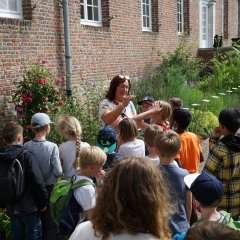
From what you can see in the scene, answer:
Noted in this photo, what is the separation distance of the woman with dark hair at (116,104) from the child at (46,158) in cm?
88

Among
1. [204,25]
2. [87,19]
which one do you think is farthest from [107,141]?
[204,25]

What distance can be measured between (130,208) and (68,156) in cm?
258

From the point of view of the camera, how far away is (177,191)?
11.8 ft

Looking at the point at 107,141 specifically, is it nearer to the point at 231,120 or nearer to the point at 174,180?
the point at 174,180

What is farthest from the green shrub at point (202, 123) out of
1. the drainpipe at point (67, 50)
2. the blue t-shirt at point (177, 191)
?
the blue t-shirt at point (177, 191)

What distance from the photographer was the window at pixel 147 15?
14367mm

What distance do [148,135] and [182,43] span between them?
40.6 feet

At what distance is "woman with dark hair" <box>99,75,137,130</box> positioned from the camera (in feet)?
16.9

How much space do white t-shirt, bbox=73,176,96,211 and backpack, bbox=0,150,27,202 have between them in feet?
3.00

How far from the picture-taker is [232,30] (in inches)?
996

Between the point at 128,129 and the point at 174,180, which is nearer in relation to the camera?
the point at 174,180

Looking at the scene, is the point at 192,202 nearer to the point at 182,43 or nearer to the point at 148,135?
the point at 148,135

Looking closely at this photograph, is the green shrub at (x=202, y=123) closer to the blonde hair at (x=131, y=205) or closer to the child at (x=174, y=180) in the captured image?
the child at (x=174, y=180)

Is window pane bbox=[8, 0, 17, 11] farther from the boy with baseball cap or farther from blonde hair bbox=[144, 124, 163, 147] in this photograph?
the boy with baseball cap
